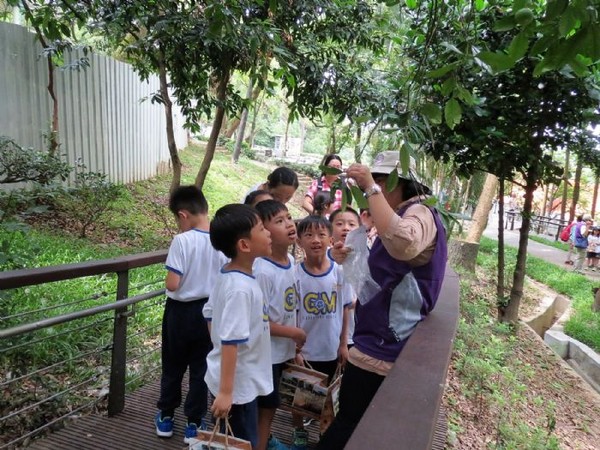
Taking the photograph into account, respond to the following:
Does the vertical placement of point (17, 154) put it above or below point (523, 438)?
above

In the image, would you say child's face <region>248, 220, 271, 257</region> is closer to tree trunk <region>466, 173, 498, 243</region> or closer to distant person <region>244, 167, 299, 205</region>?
distant person <region>244, 167, 299, 205</region>

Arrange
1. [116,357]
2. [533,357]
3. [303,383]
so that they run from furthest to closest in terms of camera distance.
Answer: [533,357]
[116,357]
[303,383]

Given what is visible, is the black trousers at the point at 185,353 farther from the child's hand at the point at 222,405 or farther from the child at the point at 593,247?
the child at the point at 593,247

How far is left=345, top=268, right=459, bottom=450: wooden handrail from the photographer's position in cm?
95

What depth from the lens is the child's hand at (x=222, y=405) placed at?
159cm

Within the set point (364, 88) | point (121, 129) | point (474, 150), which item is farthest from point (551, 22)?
point (121, 129)

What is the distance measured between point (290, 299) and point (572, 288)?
31.1 feet

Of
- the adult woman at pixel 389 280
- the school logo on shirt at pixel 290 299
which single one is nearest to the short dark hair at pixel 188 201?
the school logo on shirt at pixel 290 299

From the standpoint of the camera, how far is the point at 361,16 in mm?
5789

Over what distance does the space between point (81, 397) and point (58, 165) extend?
295cm

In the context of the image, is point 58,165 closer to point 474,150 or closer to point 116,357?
point 116,357

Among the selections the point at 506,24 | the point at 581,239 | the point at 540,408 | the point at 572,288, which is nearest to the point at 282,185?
the point at 506,24

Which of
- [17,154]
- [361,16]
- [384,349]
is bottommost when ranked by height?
[384,349]

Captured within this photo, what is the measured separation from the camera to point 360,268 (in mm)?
1746
